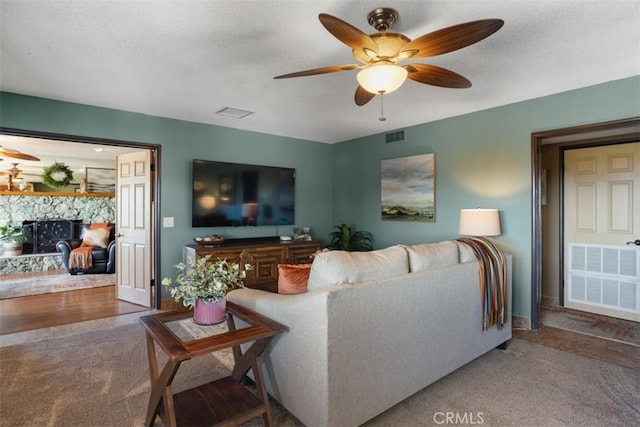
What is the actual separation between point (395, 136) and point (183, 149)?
297 cm

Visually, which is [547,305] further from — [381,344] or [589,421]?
[381,344]

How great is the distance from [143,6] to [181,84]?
1.23 metres

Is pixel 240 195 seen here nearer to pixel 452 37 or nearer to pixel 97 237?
pixel 452 37

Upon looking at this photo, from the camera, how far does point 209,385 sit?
2059 mm

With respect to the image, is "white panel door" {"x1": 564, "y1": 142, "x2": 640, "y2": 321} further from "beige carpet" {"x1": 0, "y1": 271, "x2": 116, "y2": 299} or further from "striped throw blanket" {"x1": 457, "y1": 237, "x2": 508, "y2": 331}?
"beige carpet" {"x1": 0, "y1": 271, "x2": 116, "y2": 299}

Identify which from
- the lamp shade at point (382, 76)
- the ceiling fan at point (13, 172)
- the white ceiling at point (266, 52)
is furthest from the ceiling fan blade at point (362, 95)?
the ceiling fan at point (13, 172)

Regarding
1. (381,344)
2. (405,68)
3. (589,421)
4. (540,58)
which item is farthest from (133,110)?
(589,421)

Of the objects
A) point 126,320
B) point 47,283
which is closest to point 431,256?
point 126,320

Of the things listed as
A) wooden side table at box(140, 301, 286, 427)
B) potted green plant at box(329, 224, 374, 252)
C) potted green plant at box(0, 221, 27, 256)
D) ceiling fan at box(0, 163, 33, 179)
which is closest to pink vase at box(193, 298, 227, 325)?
wooden side table at box(140, 301, 286, 427)

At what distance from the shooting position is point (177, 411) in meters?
1.78

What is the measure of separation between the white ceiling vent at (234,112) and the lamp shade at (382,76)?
7.72 feet

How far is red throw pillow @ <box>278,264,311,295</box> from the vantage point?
6.98 ft

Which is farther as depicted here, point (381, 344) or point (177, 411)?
point (381, 344)

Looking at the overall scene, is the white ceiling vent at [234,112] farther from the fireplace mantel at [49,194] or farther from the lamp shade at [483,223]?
the fireplace mantel at [49,194]
